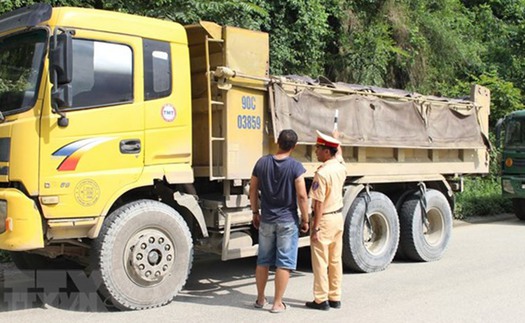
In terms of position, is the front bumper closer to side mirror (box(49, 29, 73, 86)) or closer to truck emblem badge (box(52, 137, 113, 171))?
truck emblem badge (box(52, 137, 113, 171))

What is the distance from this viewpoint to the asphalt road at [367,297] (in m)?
5.65

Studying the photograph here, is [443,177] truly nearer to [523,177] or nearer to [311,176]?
[311,176]

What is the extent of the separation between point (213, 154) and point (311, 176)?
140 centimetres

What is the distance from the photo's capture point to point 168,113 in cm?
609

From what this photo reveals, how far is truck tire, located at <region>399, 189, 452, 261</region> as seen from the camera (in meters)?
8.57

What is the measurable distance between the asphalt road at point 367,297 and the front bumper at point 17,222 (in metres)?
0.89

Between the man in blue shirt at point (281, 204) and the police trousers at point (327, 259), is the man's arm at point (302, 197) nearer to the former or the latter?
the man in blue shirt at point (281, 204)

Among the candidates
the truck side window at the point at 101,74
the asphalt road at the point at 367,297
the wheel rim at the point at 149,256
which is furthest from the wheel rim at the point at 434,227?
the truck side window at the point at 101,74

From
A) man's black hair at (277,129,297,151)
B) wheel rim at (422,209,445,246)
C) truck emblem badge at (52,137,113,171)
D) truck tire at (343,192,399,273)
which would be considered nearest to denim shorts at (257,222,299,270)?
man's black hair at (277,129,297,151)

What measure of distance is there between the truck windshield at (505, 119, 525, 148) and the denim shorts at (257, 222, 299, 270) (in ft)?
33.3

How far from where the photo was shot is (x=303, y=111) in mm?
7039

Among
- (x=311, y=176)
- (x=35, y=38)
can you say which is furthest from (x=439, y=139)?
(x=35, y=38)

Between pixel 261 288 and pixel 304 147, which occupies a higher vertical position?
pixel 304 147

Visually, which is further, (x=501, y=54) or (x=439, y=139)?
(x=501, y=54)
